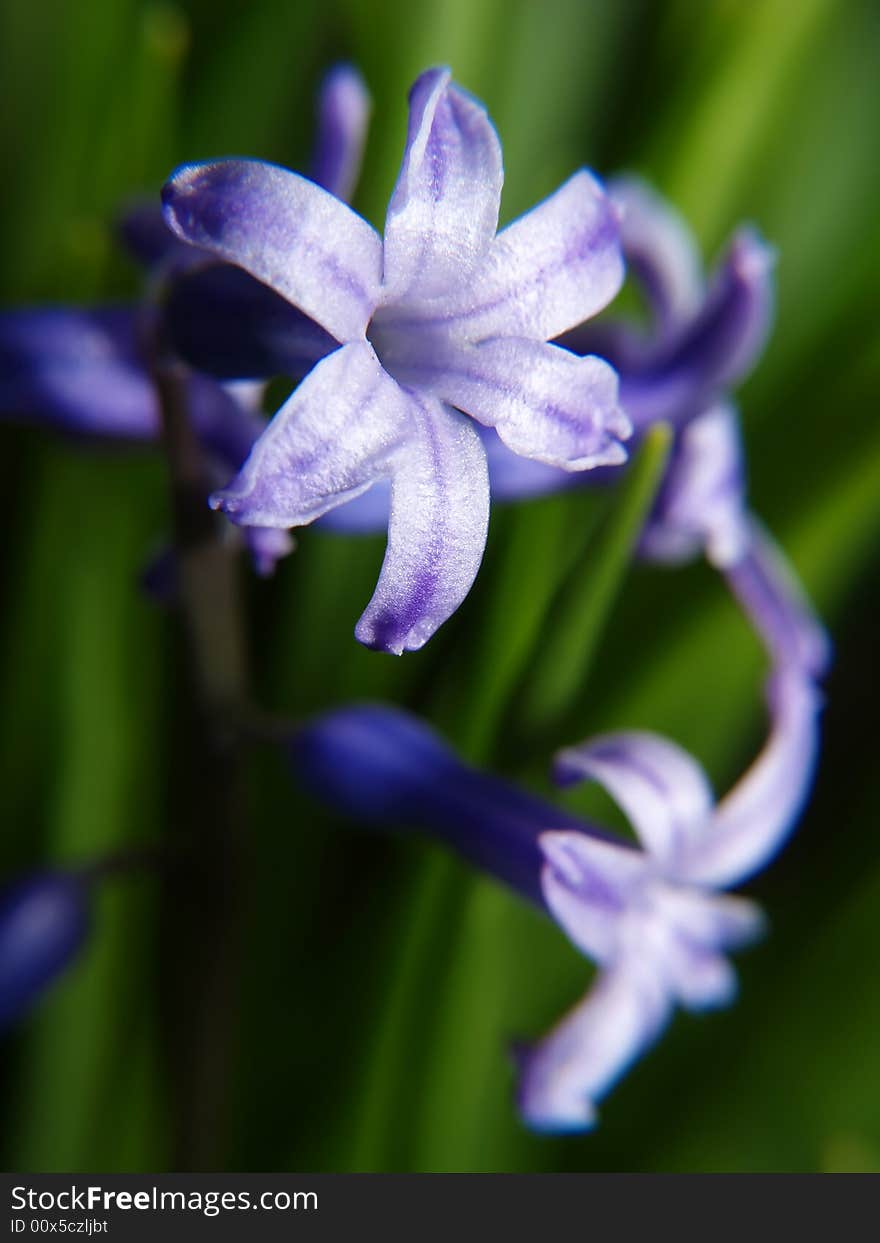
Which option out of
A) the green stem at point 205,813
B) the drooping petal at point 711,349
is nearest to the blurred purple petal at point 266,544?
the green stem at point 205,813

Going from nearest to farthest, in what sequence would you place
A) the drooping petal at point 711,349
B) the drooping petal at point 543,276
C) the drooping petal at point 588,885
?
the drooping petal at point 543,276 → the drooping petal at point 588,885 → the drooping petal at point 711,349

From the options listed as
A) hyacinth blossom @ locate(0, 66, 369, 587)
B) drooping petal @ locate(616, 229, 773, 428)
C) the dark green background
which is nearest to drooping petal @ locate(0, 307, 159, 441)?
hyacinth blossom @ locate(0, 66, 369, 587)

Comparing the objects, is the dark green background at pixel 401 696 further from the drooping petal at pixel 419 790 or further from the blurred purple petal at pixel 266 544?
the blurred purple petal at pixel 266 544

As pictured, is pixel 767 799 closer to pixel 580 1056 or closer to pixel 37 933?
pixel 580 1056

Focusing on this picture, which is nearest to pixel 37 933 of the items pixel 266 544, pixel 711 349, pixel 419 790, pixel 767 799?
pixel 419 790

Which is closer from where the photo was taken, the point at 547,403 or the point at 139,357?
the point at 547,403

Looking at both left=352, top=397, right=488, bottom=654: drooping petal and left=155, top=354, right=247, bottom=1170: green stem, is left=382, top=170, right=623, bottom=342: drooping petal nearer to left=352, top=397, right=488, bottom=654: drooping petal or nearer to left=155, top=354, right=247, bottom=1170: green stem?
left=352, top=397, right=488, bottom=654: drooping petal
